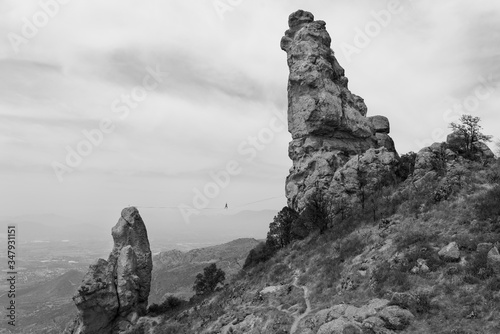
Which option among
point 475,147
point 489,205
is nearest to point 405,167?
point 475,147

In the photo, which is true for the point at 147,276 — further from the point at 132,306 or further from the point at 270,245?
the point at 270,245

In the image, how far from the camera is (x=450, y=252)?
25.7 m

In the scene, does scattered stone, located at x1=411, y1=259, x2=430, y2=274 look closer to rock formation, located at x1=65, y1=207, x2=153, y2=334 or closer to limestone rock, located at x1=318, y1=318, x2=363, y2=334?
limestone rock, located at x1=318, y1=318, x2=363, y2=334

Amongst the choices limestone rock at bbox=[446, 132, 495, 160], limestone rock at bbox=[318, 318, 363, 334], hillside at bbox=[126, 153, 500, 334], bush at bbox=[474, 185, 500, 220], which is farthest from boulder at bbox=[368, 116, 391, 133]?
limestone rock at bbox=[318, 318, 363, 334]

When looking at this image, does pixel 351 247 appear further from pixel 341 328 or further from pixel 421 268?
pixel 341 328

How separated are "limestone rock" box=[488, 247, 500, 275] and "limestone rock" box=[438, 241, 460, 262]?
8.15ft

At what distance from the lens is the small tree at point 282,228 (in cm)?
6166

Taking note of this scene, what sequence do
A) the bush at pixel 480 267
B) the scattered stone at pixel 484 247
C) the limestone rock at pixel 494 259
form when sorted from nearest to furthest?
the limestone rock at pixel 494 259 → the bush at pixel 480 267 → the scattered stone at pixel 484 247

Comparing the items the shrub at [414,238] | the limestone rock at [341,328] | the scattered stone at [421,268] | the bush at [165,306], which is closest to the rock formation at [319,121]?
the shrub at [414,238]

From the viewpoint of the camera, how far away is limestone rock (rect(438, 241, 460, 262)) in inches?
991

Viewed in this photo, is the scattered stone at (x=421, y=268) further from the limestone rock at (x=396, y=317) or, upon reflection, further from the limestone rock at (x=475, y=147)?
the limestone rock at (x=475, y=147)

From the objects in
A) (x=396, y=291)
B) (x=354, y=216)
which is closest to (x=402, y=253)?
(x=396, y=291)

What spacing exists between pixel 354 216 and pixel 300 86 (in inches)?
1351

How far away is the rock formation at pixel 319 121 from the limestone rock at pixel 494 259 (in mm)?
38091
